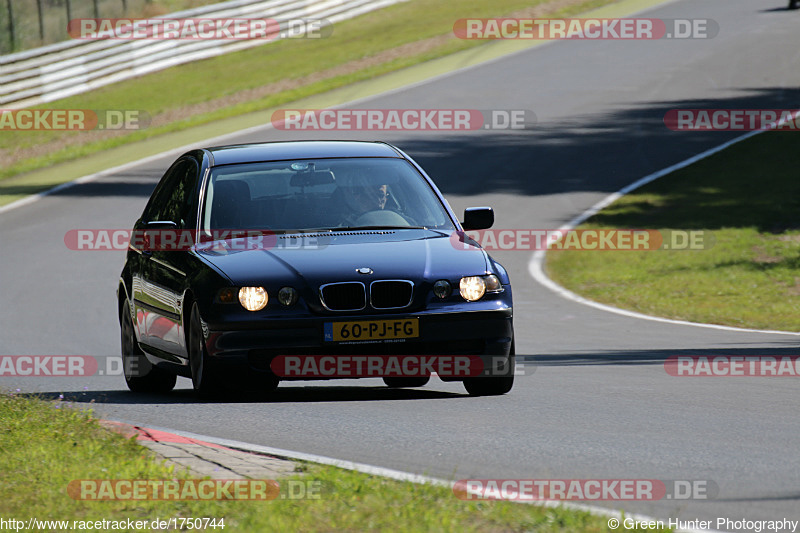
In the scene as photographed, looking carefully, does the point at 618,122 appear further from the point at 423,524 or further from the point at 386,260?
the point at 423,524

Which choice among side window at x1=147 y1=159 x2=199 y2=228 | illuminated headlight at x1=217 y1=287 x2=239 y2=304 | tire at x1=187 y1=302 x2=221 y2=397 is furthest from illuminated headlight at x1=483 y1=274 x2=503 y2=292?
side window at x1=147 y1=159 x2=199 y2=228

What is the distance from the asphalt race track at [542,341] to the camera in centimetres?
675

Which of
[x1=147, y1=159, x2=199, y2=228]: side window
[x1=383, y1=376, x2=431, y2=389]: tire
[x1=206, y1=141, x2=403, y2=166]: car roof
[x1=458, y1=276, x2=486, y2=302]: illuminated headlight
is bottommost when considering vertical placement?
[x1=383, y1=376, x2=431, y2=389]: tire

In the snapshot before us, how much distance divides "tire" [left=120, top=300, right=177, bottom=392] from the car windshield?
148 centimetres

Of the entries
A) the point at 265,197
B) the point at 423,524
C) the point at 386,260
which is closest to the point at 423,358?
the point at 386,260

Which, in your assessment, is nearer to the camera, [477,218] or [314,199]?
[314,199]

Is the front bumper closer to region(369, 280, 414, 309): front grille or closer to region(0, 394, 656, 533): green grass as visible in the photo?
region(369, 280, 414, 309): front grille

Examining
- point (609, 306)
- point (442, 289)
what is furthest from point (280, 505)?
point (609, 306)

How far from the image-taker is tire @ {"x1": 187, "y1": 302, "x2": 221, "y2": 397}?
27.6 feet

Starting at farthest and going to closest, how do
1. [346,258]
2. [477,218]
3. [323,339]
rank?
1. [477,218]
2. [346,258]
3. [323,339]

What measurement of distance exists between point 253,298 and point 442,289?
45.9 inches

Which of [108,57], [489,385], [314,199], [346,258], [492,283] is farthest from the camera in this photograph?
[108,57]

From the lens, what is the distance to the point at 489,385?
901 centimetres

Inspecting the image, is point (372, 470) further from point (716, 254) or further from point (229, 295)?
point (716, 254)
